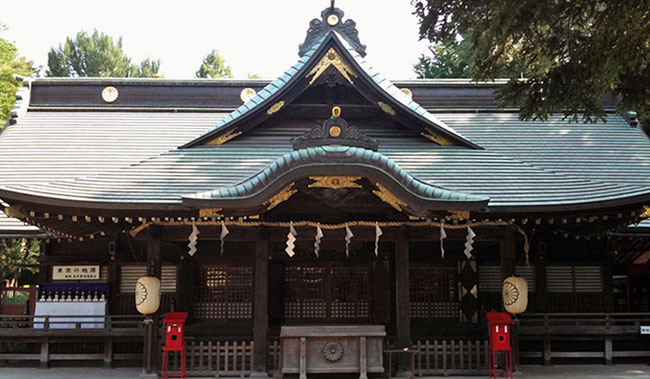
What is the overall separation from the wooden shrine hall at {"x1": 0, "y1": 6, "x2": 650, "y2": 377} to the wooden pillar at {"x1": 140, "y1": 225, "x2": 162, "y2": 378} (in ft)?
0.12

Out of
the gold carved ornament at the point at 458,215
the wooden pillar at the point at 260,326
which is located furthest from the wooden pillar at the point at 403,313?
the wooden pillar at the point at 260,326

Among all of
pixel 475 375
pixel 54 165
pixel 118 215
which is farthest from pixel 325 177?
pixel 54 165

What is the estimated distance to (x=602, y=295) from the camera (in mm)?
Result: 14789

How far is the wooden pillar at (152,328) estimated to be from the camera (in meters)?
11.4

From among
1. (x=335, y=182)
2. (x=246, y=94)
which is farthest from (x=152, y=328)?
(x=246, y=94)

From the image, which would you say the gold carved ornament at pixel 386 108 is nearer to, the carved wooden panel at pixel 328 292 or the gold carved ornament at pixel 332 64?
the gold carved ornament at pixel 332 64

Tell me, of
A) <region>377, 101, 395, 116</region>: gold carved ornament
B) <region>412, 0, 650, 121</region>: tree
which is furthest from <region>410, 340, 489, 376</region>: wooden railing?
<region>377, 101, 395, 116</region>: gold carved ornament

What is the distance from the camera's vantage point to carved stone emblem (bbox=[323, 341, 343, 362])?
1081 cm

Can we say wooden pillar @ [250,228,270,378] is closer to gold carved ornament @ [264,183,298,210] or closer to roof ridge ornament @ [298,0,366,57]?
gold carved ornament @ [264,183,298,210]

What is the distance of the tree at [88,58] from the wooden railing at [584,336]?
128 ft

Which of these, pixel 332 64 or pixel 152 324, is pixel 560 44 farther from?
pixel 152 324

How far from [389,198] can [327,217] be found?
1.68 meters

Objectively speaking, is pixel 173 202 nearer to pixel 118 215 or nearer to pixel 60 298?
pixel 118 215

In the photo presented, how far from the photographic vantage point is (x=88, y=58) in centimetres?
4509
